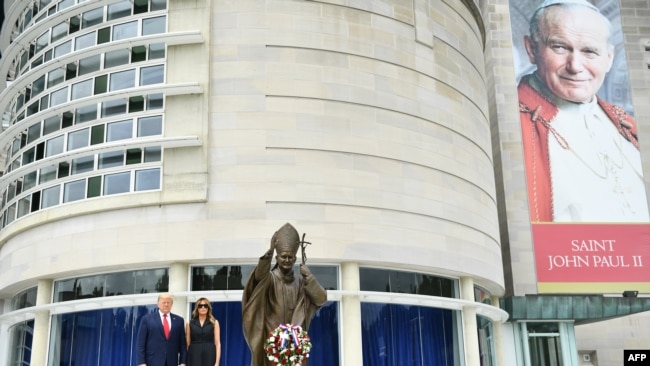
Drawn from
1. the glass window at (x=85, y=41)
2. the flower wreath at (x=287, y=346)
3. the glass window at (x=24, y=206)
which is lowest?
the flower wreath at (x=287, y=346)

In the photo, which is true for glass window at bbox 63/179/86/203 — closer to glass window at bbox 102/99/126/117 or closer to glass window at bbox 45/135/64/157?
glass window at bbox 45/135/64/157

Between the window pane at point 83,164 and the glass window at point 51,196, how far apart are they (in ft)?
2.58

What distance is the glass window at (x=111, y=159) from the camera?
20953mm

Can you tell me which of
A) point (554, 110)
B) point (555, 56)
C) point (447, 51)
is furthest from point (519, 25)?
point (447, 51)

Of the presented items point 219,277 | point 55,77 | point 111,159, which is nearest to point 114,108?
point 111,159

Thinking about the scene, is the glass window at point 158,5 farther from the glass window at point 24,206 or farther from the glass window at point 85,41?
the glass window at point 24,206

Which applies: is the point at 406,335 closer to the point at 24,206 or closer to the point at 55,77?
the point at 24,206

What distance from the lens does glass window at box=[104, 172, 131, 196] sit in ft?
67.7

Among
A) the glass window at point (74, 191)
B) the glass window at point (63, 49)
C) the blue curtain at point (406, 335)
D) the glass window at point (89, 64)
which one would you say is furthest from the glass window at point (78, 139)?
the blue curtain at point (406, 335)

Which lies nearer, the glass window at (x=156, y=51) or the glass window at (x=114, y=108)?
the glass window at (x=114, y=108)

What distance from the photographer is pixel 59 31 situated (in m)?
23.5

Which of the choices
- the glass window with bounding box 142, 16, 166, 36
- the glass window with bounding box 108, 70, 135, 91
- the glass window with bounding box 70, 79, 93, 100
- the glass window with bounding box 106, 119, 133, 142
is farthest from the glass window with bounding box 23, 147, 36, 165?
the glass window with bounding box 142, 16, 166, 36

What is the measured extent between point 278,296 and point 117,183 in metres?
12.4

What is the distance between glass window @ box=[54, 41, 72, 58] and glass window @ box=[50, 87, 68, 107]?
128 cm
